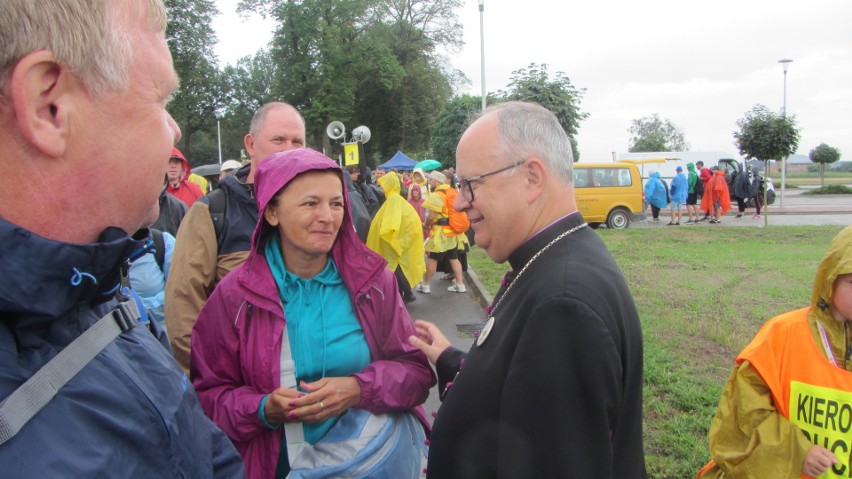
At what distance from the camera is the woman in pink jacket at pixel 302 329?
2037 mm

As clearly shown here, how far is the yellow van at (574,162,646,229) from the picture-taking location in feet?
59.8

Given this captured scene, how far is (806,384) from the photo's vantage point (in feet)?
7.53

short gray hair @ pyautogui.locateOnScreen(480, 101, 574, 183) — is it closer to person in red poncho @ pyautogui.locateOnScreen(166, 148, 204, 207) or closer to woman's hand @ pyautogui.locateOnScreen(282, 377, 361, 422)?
woman's hand @ pyautogui.locateOnScreen(282, 377, 361, 422)

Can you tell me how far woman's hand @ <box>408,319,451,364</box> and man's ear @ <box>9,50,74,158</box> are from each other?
159cm

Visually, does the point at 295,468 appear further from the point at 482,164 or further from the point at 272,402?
the point at 482,164

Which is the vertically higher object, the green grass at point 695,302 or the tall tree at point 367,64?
the tall tree at point 367,64

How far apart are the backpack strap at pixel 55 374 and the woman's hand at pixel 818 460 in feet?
8.32

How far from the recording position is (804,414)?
90.9 inches

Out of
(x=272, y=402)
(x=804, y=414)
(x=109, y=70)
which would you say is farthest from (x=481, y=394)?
(x=804, y=414)

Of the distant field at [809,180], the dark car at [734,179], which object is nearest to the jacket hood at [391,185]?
the dark car at [734,179]

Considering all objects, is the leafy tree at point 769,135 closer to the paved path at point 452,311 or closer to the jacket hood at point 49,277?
the paved path at point 452,311

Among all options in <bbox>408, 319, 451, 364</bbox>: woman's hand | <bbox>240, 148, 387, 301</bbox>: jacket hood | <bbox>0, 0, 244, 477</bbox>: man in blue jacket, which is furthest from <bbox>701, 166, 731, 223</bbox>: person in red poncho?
<bbox>0, 0, 244, 477</bbox>: man in blue jacket

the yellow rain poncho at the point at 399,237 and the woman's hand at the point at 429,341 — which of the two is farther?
the yellow rain poncho at the point at 399,237

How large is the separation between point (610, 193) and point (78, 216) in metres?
18.8
